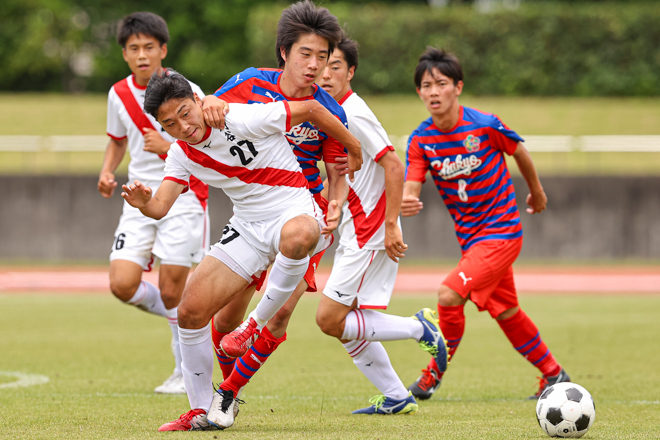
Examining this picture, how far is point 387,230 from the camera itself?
506cm

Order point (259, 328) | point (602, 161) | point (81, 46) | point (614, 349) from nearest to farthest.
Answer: point (259, 328)
point (614, 349)
point (602, 161)
point (81, 46)

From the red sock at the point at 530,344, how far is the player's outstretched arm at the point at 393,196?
4.49 feet

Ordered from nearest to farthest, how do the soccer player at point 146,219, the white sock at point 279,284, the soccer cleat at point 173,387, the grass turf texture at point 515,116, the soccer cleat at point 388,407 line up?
1. the white sock at point 279,284
2. the soccer cleat at point 388,407
3. the soccer cleat at point 173,387
4. the soccer player at point 146,219
5. the grass turf texture at point 515,116

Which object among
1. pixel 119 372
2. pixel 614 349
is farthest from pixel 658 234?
pixel 119 372

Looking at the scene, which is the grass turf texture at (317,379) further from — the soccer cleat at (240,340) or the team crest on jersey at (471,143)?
the team crest on jersey at (471,143)

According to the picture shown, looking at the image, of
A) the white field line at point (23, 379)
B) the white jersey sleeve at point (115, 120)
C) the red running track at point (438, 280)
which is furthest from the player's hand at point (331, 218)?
the red running track at point (438, 280)

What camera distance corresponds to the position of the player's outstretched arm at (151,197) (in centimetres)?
429

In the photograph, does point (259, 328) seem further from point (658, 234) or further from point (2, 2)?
point (2, 2)

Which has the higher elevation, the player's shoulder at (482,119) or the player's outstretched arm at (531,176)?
the player's shoulder at (482,119)

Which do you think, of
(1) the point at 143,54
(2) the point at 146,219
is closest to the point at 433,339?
(2) the point at 146,219

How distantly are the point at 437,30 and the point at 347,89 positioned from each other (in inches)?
873

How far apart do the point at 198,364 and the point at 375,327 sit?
120 centimetres

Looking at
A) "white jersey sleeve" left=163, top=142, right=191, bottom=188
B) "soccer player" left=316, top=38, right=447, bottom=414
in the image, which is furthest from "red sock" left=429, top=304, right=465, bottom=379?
"white jersey sleeve" left=163, top=142, right=191, bottom=188

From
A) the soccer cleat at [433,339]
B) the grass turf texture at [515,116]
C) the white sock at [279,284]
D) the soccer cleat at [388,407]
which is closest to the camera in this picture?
the white sock at [279,284]
